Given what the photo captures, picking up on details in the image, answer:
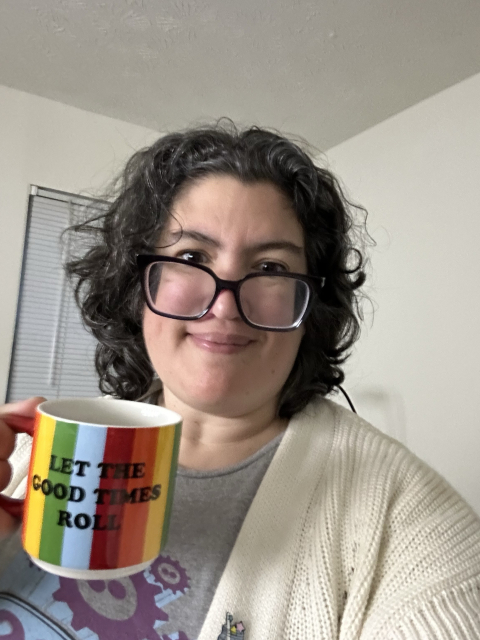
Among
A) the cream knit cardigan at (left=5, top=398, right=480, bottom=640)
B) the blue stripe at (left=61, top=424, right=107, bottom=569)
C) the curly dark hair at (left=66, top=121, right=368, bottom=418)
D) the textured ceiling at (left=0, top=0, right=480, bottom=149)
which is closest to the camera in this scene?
the blue stripe at (left=61, top=424, right=107, bottom=569)

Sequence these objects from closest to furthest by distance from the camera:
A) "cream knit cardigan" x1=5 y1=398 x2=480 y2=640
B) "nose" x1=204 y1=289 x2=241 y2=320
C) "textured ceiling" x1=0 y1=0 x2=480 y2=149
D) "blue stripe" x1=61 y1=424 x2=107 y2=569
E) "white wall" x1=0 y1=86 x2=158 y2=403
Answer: "blue stripe" x1=61 y1=424 x2=107 y2=569 < "cream knit cardigan" x1=5 y1=398 x2=480 y2=640 < "nose" x1=204 y1=289 x2=241 y2=320 < "textured ceiling" x1=0 y1=0 x2=480 y2=149 < "white wall" x1=0 y1=86 x2=158 y2=403

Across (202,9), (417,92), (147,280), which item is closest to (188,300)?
(147,280)

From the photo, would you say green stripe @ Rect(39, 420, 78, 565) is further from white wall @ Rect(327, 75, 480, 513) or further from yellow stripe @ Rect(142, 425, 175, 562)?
white wall @ Rect(327, 75, 480, 513)

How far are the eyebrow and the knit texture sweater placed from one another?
0.30 metres

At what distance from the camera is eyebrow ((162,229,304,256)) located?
64 cm

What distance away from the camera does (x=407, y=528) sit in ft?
1.76

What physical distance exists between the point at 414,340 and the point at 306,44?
112cm

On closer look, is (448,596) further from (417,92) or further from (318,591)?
(417,92)

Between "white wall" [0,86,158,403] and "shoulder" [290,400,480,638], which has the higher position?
"white wall" [0,86,158,403]

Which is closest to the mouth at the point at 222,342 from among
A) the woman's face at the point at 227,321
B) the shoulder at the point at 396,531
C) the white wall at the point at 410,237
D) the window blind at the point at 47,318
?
the woman's face at the point at 227,321

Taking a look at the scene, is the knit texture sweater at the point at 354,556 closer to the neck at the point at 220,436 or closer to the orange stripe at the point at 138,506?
the neck at the point at 220,436

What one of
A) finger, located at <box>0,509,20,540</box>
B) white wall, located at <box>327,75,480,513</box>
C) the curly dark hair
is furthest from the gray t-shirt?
white wall, located at <box>327,75,480,513</box>

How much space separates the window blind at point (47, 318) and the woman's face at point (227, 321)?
5.70ft

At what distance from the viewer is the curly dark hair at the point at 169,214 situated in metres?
0.73
